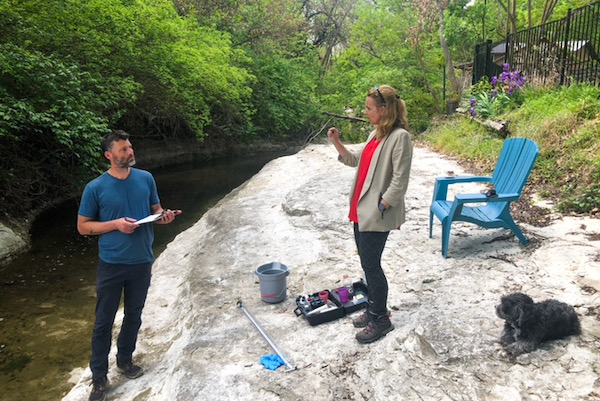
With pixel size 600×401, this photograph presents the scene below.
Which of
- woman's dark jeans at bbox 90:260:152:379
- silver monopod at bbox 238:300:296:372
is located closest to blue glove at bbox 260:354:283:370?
silver monopod at bbox 238:300:296:372

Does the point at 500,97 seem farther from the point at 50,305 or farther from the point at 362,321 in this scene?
the point at 50,305

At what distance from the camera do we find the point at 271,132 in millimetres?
21047

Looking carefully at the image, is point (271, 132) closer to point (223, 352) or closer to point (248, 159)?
point (248, 159)

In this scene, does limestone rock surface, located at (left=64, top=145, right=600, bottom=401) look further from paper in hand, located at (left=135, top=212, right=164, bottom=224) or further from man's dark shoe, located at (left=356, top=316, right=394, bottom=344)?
paper in hand, located at (left=135, top=212, right=164, bottom=224)

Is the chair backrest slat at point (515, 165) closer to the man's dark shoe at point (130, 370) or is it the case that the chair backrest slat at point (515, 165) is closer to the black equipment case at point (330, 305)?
the black equipment case at point (330, 305)

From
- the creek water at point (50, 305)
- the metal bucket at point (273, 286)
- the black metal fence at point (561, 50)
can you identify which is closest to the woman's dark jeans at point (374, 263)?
the metal bucket at point (273, 286)

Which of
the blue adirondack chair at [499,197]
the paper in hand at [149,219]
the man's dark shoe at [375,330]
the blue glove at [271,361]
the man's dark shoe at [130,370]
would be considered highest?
the paper in hand at [149,219]

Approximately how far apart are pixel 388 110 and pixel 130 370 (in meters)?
2.68

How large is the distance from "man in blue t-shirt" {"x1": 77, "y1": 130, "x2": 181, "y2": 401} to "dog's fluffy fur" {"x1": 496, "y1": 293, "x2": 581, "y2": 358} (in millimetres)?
2304

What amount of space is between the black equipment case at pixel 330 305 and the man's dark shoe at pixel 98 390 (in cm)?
152

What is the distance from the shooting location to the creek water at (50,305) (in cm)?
373

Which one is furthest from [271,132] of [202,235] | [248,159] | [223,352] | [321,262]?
[223,352]

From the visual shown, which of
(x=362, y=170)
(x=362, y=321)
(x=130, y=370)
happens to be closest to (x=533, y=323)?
(x=362, y=321)

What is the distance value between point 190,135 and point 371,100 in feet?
51.6
